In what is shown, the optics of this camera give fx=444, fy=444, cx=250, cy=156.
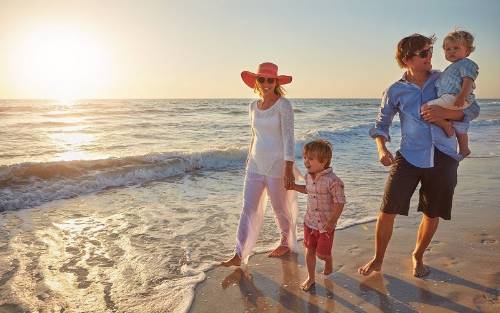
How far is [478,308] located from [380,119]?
5.44ft

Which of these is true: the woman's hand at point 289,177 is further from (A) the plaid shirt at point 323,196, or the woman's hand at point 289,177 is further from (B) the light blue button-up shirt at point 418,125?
(B) the light blue button-up shirt at point 418,125

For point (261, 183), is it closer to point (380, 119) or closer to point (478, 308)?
point (380, 119)

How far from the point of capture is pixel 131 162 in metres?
11.5

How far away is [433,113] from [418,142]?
295 millimetres

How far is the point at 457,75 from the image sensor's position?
10.9 feet

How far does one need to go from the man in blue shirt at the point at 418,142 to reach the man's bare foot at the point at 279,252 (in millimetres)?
1199

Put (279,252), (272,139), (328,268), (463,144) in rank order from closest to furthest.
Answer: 1. (463,144)
2. (328,268)
3. (272,139)
4. (279,252)

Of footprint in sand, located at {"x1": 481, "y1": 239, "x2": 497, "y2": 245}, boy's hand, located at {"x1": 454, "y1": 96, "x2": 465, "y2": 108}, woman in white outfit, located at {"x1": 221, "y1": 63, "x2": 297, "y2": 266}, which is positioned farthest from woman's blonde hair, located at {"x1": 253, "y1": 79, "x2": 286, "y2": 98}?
footprint in sand, located at {"x1": 481, "y1": 239, "x2": 497, "y2": 245}

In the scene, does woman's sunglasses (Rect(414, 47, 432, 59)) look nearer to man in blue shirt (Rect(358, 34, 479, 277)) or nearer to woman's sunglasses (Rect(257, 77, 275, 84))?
man in blue shirt (Rect(358, 34, 479, 277))

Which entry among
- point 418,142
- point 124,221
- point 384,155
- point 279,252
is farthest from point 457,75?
point 124,221

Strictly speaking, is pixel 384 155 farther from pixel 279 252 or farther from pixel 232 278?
pixel 232 278

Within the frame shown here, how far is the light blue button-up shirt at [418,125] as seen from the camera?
3561 mm

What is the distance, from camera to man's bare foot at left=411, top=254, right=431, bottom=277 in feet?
13.1

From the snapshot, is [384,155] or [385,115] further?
[385,115]
